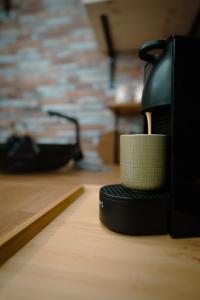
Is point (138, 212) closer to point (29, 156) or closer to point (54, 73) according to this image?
point (29, 156)

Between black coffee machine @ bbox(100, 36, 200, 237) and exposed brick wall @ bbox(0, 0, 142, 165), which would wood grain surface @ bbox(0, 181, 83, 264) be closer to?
black coffee machine @ bbox(100, 36, 200, 237)

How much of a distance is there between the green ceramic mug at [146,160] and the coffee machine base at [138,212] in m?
0.02

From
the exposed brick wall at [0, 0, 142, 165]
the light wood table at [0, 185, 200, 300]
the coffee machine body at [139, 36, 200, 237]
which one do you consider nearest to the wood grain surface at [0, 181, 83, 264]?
the light wood table at [0, 185, 200, 300]

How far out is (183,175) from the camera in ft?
1.20

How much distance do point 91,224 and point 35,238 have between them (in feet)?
0.36

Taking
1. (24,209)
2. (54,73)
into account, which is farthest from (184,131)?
(54,73)

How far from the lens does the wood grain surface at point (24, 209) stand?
32cm

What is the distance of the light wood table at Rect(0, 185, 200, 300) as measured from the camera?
0.24 metres

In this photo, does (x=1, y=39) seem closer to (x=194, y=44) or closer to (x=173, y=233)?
(x=194, y=44)

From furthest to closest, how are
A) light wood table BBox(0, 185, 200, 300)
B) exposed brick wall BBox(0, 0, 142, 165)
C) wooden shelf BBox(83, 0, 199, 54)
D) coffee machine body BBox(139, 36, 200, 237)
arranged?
exposed brick wall BBox(0, 0, 142, 165), wooden shelf BBox(83, 0, 199, 54), coffee machine body BBox(139, 36, 200, 237), light wood table BBox(0, 185, 200, 300)

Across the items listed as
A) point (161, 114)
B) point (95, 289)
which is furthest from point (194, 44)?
point (95, 289)

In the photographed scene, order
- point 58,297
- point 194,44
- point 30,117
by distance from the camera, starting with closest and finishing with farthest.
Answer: point 58,297 < point 194,44 < point 30,117

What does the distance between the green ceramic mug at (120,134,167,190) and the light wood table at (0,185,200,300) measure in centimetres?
9

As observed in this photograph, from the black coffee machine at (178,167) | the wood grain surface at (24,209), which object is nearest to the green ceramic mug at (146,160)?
the black coffee machine at (178,167)
